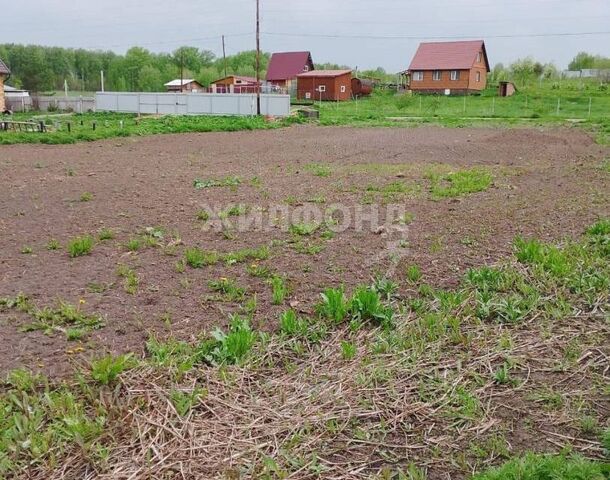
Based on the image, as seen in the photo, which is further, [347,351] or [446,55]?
[446,55]

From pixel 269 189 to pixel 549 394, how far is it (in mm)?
6951

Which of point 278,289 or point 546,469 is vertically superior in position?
point 278,289

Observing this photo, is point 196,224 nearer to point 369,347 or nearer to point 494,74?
point 369,347

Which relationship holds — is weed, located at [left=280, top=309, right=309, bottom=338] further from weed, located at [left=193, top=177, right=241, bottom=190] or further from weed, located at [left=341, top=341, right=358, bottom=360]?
weed, located at [left=193, top=177, right=241, bottom=190]

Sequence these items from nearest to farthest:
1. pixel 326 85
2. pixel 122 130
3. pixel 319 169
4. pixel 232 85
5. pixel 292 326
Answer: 1. pixel 292 326
2. pixel 319 169
3. pixel 122 130
4. pixel 326 85
5. pixel 232 85

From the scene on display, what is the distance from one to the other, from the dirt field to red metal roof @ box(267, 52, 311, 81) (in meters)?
45.2

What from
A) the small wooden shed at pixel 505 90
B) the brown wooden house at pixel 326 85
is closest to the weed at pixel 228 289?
the small wooden shed at pixel 505 90

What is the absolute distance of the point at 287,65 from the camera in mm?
58750

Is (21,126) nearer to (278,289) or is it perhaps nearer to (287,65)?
(278,289)

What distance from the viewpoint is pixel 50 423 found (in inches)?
113

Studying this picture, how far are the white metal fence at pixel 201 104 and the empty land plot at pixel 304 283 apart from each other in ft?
A: 68.8

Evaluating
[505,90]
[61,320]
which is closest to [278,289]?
[61,320]

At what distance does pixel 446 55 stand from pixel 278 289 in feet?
170

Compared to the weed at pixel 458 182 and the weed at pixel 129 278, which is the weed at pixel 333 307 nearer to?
the weed at pixel 129 278
